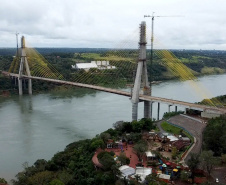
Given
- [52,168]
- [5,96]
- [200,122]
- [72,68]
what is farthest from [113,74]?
[52,168]

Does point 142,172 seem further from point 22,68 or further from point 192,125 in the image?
point 22,68

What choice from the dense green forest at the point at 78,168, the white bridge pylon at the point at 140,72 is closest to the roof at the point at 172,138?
the dense green forest at the point at 78,168

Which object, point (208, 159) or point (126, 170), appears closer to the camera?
point (208, 159)

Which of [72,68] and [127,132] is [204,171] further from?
[72,68]

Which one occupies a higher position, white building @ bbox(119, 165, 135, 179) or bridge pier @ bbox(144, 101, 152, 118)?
bridge pier @ bbox(144, 101, 152, 118)

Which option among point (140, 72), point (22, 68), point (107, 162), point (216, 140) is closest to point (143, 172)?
point (107, 162)

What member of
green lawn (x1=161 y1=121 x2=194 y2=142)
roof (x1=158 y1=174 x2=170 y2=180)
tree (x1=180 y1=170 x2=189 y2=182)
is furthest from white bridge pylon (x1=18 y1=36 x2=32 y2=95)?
tree (x1=180 y1=170 x2=189 y2=182)

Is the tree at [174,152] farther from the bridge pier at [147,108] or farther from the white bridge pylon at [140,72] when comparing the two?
the bridge pier at [147,108]

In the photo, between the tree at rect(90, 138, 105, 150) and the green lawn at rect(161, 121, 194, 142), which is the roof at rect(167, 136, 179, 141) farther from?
the tree at rect(90, 138, 105, 150)
